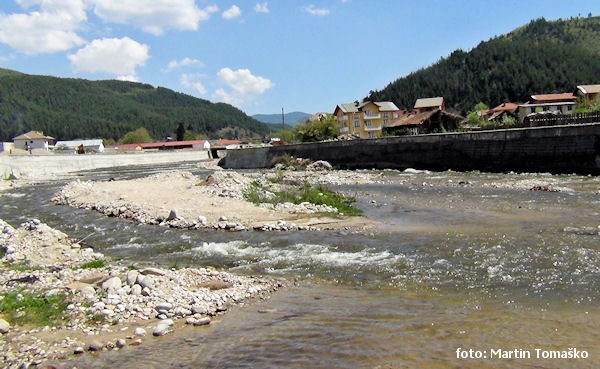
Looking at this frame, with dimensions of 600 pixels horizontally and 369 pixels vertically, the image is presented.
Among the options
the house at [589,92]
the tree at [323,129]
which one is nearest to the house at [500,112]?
the house at [589,92]

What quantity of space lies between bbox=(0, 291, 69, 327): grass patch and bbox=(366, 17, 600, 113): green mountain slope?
151 meters

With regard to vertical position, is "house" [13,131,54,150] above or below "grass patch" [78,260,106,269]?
above

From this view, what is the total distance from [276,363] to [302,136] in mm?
74039

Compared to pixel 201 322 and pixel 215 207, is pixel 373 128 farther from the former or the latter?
pixel 201 322

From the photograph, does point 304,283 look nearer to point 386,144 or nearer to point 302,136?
point 386,144

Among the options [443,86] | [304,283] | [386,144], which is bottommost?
[304,283]

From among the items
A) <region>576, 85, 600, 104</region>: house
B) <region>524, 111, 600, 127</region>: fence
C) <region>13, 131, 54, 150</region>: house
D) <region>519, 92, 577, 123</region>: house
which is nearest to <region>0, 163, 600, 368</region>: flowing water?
<region>524, 111, 600, 127</region>: fence

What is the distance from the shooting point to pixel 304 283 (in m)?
9.09

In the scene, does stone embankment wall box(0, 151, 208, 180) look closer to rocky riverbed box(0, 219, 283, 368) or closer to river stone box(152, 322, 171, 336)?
rocky riverbed box(0, 219, 283, 368)

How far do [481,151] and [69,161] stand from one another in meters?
61.8

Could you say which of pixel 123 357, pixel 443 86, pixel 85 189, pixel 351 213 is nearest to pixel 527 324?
pixel 123 357

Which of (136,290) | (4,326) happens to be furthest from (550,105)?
(4,326)

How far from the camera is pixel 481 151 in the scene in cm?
3544

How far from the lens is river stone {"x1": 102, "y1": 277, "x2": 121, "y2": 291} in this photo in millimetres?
8237
